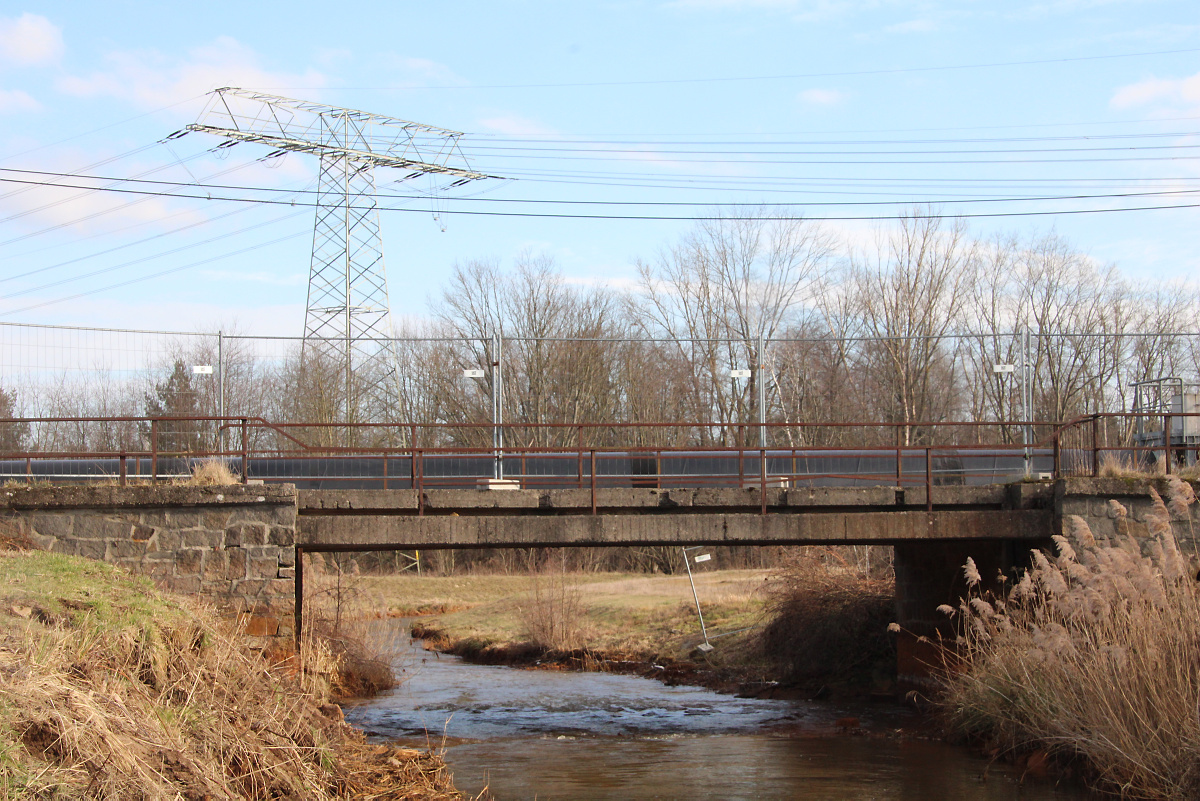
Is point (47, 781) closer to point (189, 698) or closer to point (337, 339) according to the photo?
point (189, 698)

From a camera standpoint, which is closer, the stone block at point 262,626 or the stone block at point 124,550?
the stone block at point 262,626

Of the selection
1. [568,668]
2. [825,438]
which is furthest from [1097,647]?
[825,438]

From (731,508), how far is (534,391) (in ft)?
77.2

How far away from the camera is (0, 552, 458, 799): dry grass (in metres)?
7.02

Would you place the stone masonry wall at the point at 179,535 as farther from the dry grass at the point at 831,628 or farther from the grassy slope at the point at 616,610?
the dry grass at the point at 831,628

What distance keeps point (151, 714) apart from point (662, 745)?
8.85 m

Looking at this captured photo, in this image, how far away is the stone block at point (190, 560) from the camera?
556 inches

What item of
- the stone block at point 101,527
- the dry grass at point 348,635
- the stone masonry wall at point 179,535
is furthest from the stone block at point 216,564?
the dry grass at point 348,635

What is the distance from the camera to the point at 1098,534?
1499cm

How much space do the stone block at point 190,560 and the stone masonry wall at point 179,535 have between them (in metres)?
0.01

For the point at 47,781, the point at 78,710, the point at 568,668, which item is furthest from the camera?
the point at 568,668

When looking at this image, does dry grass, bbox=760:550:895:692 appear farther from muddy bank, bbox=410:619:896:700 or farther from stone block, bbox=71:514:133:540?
stone block, bbox=71:514:133:540

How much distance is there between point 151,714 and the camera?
26.5 ft

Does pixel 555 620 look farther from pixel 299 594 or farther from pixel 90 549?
pixel 90 549
